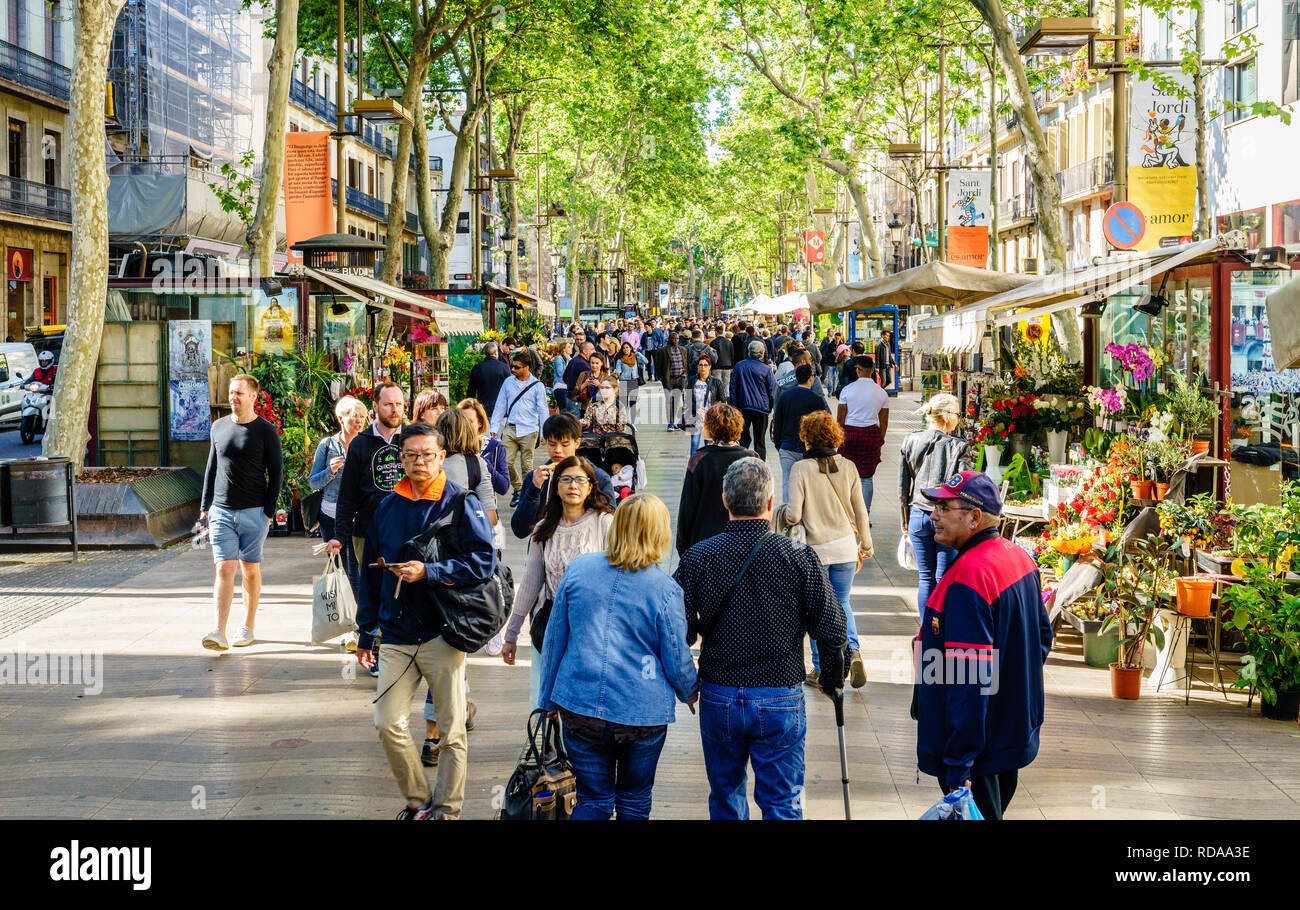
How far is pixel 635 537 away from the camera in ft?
15.5

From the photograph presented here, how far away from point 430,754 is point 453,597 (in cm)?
136

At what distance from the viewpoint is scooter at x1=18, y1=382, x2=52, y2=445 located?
2384 cm

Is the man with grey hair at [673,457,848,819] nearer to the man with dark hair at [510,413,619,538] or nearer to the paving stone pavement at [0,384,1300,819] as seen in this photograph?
the paving stone pavement at [0,384,1300,819]

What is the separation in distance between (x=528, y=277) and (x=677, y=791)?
6680 cm

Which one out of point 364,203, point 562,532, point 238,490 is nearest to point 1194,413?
point 562,532

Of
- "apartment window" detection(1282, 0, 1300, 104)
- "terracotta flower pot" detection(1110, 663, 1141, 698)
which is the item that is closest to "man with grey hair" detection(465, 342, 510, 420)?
"terracotta flower pot" detection(1110, 663, 1141, 698)

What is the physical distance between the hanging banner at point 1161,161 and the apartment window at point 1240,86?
9.64ft

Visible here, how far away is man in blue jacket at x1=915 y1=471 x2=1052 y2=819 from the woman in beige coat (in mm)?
2983

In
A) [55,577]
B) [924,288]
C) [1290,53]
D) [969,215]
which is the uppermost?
[1290,53]

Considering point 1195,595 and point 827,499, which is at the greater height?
point 827,499

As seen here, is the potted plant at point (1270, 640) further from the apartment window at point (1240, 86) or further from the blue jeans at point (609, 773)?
the apartment window at point (1240, 86)

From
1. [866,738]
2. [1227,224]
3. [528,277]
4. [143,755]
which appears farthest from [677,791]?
[528,277]

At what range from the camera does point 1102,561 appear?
8.77 meters

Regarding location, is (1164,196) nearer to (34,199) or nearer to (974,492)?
(974,492)
